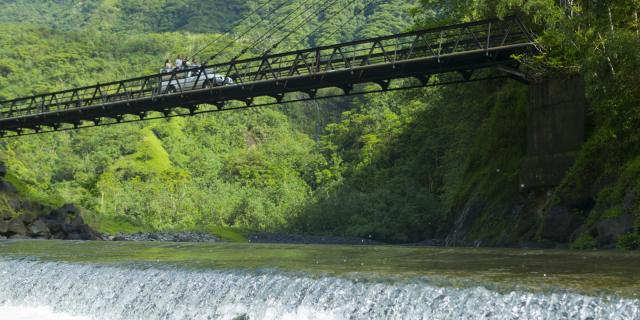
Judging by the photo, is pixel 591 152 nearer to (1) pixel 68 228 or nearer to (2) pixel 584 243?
(2) pixel 584 243

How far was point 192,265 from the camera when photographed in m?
22.0

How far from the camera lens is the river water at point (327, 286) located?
13.6 metres

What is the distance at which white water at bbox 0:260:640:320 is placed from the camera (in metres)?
13.2

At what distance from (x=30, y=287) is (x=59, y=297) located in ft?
5.13

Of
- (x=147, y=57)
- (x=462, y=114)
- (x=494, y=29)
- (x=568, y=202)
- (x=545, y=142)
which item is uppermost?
(x=147, y=57)

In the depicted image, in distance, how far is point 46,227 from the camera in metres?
49.0

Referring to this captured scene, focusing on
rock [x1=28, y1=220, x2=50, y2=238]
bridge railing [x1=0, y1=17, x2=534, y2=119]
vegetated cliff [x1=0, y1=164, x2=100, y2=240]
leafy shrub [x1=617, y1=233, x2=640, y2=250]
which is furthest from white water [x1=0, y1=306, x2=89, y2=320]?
rock [x1=28, y1=220, x2=50, y2=238]

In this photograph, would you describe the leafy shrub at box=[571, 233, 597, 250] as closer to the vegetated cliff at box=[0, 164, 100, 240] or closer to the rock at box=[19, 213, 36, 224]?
the vegetated cliff at box=[0, 164, 100, 240]

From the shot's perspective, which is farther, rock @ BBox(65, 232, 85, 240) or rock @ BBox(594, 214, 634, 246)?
rock @ BBox(65, 232, 85, 240)

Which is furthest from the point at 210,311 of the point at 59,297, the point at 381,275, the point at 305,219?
the point at 305,219

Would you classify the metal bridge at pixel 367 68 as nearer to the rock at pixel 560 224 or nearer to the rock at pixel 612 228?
the rock at pixel 560 224

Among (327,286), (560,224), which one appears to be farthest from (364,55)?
(327,286)

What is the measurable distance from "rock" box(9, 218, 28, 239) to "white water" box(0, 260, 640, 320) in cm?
2375

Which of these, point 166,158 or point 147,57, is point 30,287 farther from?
point 147,57
